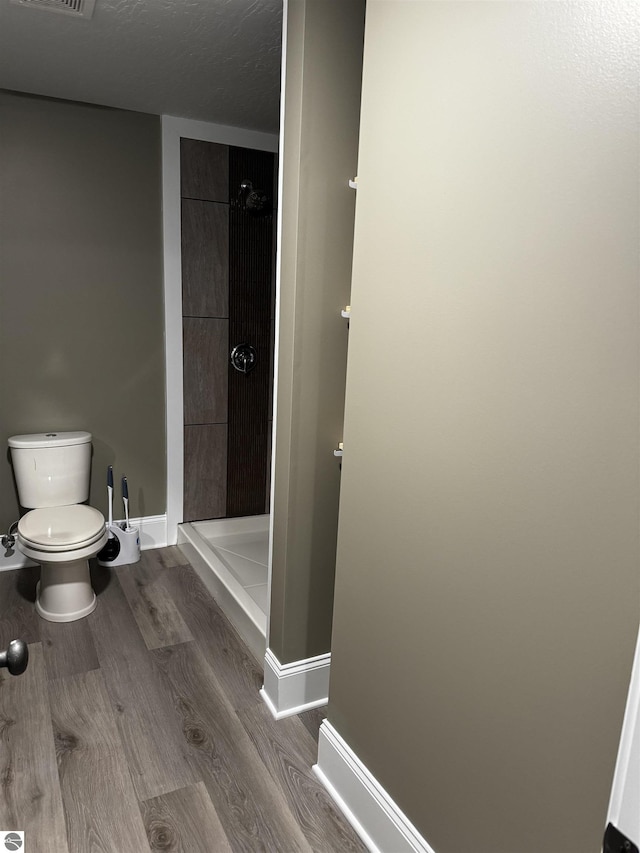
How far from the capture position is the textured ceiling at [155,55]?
206 centimetres

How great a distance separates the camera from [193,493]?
3.53 m

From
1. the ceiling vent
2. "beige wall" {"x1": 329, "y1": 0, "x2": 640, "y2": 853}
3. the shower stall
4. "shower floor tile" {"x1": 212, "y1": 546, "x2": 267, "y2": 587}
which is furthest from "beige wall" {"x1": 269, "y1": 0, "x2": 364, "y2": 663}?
the shower stall

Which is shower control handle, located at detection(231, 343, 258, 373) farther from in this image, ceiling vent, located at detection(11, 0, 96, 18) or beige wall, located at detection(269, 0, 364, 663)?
ceiling vent, located at detection(11, 0, 96, 18)

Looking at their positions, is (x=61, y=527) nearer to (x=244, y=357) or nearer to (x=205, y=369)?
(x=205, y=369)

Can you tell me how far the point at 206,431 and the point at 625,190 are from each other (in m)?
2.84

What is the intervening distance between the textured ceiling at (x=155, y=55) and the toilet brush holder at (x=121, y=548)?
2.14 m

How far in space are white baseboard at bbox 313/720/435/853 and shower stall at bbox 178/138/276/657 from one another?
1267 millimetres

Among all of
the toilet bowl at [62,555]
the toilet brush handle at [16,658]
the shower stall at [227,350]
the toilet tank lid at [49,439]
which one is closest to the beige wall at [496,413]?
the toilet brush handle at [16,658]

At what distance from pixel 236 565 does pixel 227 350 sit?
46.8 inches

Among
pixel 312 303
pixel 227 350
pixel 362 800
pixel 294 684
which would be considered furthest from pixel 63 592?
pixel 312 303

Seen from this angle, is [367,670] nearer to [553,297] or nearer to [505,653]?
[505,653]

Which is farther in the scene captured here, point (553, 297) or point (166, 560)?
point (166, 560)

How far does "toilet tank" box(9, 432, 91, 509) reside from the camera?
9.64ft

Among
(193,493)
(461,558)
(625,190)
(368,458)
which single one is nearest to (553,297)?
(625,190)
